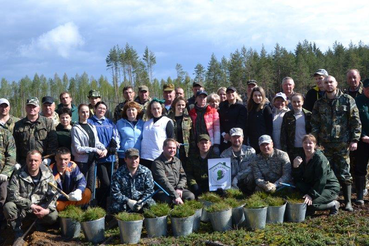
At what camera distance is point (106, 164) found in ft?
24.8

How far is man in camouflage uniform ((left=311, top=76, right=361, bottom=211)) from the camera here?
694 centimetres

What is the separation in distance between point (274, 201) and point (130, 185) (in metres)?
2.67

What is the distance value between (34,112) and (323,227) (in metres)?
5.89

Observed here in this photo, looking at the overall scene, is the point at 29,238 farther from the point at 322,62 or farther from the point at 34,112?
the point at 322,62

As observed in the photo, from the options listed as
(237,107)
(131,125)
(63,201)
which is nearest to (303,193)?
(237,107)

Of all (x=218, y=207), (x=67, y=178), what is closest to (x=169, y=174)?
(x=218, y=207)

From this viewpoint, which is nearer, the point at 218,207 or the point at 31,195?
the point at 218,207

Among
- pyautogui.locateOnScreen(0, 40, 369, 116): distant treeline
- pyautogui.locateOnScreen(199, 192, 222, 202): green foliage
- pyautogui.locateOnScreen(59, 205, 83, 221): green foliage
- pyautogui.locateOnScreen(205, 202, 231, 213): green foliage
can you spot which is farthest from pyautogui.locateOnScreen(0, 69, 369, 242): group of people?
pyautogui.locateOnScreen(0, 40, 369, 116): distant treeline

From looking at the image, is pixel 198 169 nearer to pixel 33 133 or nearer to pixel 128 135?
pixel 128 135

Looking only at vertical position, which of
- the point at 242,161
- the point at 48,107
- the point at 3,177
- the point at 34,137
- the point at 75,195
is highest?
the point at 48,107

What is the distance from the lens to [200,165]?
25.6 ft

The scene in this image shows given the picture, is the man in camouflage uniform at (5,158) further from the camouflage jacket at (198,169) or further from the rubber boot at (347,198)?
the rubber boot at (347,198)

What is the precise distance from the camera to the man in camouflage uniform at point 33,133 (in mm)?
7051

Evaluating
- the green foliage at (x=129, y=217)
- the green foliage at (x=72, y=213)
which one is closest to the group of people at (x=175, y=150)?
the green foliage at (x=72, y=213)
